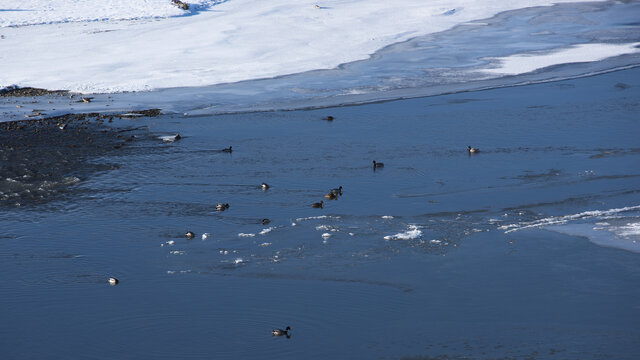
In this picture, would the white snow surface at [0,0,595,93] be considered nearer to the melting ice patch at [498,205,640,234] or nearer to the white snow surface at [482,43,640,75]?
the white snow surface at [482,43,640,75]

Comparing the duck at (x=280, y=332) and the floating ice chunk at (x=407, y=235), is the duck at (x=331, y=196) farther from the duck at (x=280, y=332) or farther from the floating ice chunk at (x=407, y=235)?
the duck at (x=280, y=332)

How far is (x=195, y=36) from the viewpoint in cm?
2408

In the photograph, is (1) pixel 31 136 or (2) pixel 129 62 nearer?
(1) pixel 31 136

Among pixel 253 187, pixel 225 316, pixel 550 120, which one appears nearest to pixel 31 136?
pixel 253 187

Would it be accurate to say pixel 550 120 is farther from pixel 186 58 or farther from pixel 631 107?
pixel 186 58

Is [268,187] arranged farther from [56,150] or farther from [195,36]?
[195,36]

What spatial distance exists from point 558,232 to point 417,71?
441 inches

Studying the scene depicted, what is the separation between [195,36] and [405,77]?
826 cm

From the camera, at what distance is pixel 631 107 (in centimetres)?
1533

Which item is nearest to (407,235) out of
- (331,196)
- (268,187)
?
(331,196)

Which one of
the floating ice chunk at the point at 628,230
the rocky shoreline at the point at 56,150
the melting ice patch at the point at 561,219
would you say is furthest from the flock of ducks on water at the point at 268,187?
the floating ice chunk at the point at 628,230

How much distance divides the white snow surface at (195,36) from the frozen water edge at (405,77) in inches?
34.2

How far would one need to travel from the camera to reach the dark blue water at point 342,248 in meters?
6.91

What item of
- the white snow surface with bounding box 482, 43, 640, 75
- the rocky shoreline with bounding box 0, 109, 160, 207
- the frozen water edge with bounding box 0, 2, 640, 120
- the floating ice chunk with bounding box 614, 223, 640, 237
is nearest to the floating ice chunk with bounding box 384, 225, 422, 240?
the floating ice chunk with bounding box 614, 223, 640, 237
